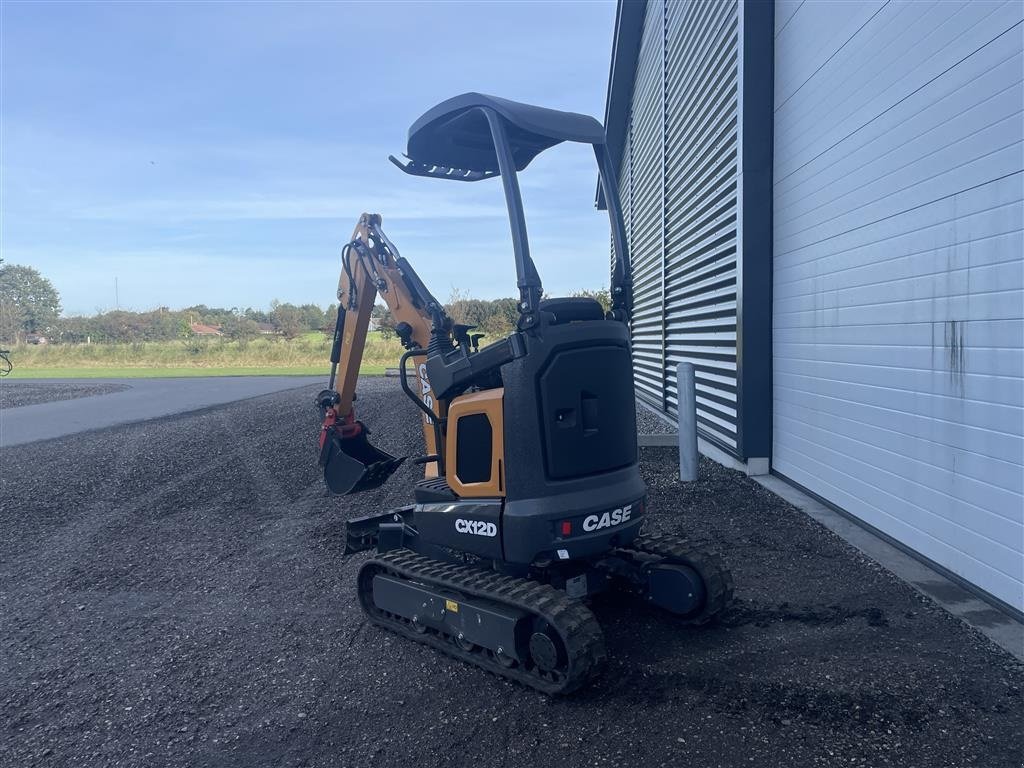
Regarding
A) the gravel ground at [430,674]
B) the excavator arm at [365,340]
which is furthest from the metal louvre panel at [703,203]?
the excavator arm at [365,340]

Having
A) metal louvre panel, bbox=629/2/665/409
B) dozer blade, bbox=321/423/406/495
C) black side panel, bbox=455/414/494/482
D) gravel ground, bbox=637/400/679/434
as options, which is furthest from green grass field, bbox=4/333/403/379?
black side panel, bbox=455/414/494/482

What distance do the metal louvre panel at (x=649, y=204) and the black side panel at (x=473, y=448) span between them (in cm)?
964

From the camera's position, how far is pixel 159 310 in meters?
58.0

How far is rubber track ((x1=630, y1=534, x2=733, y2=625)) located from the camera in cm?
414

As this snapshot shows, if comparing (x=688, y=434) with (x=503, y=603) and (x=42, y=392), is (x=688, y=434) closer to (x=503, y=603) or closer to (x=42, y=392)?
(x=503, y=603)

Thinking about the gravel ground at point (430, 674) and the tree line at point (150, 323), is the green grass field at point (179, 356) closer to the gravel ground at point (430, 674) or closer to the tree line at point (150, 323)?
the tree line at point (150, 323)

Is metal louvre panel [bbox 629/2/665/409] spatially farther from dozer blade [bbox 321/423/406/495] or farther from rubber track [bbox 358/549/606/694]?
rubber track [bbox 358/549/606/694]

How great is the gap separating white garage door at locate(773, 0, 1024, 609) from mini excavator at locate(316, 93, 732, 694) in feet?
6.04

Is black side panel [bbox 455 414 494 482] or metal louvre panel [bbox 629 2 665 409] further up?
metal louvre panel [bbox 629 2 665 409]

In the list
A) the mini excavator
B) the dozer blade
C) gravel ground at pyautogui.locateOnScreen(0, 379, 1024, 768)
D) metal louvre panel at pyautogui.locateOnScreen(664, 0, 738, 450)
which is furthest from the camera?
metal louvre panel at pyautogui.locateOnScreen(664, 0, 738, 450)

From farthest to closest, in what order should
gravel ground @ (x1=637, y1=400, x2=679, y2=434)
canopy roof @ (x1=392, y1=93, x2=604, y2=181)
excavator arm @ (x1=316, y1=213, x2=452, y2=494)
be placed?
gravel ground @ (x1=637, y1=400, x2=679, y2=434) < excavator arm @ (x1=316, y1=213, x2=452, y2=494) < canopy roof @ (x1=392, y1=93, x2=604, y2=181)

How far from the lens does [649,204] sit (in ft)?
49.0

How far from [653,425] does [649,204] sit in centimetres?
481

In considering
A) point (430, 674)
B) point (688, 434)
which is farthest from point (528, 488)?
point (688, 434)
